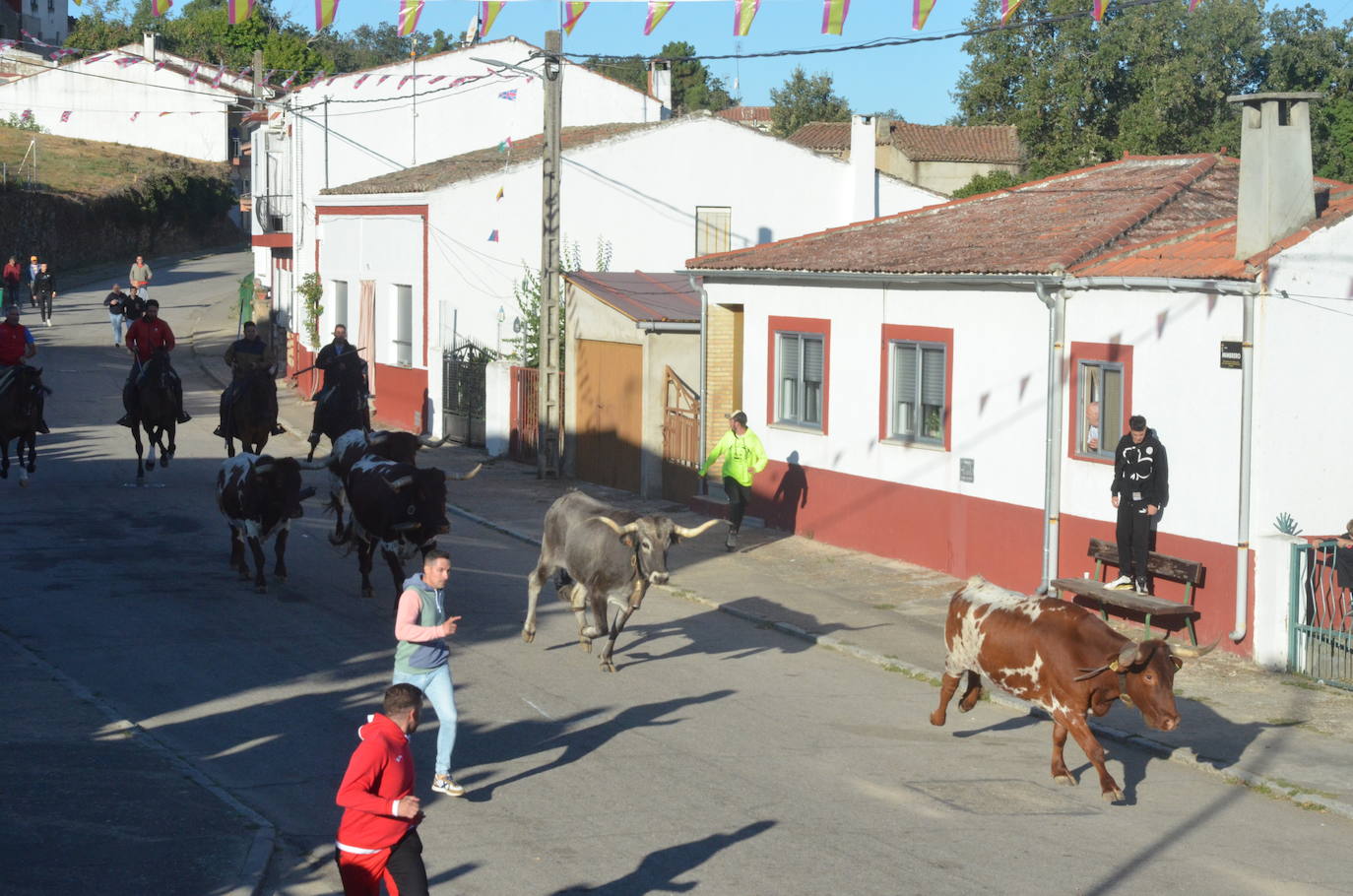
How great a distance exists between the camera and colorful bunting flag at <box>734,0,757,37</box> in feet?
61.5

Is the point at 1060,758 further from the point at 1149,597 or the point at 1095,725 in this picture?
the point at 1149,597

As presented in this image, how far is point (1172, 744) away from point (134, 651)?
29.5 feet

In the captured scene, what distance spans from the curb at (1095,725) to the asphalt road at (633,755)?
0.42 ft

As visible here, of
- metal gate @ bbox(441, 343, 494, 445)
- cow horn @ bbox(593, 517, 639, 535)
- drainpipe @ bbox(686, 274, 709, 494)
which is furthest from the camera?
metal gate @ bbox(441, 343, 494, 445)

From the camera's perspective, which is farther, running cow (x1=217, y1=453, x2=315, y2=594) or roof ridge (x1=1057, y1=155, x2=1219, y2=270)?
roof ridge (x1=1057, y1=155, x2=1219, y2=270)

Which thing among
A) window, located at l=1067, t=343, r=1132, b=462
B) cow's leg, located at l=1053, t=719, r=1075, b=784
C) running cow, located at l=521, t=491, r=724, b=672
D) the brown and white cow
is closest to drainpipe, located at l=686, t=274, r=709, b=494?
window, located at l=1067, t=343, r=1132, b=462

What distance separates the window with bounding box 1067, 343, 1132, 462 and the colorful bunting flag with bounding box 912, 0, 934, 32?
3946 millimetres

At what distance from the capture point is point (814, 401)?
865 inches

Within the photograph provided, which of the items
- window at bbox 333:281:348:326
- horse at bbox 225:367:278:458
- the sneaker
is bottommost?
the sneaker

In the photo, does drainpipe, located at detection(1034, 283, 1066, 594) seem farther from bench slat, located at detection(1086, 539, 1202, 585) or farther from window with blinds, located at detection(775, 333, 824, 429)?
window with blinds, located at detection(775, 333, 824, 429)

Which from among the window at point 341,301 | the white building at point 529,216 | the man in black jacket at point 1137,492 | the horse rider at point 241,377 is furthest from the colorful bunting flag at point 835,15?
the window at point 341,301

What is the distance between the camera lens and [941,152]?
6919 centimetres

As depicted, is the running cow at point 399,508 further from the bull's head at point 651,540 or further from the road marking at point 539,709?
the road marking at point 539,709

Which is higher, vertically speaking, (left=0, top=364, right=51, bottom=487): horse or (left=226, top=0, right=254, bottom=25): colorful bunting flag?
(left=226, top=0, right=254, bottom=25): colorful bunting flag
